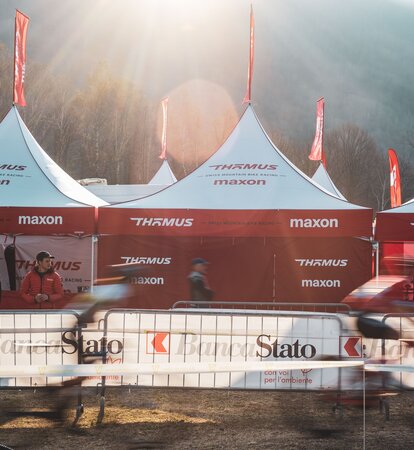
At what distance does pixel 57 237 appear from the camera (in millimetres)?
13094

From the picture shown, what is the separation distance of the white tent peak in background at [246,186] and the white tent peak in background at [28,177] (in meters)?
1.39

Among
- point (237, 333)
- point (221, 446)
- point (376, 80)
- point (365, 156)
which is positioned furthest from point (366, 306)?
point (376, 80)

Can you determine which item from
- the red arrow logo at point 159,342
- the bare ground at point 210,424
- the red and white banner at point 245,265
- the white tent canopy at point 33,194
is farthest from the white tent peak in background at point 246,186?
the red arrow logo at point 159,342

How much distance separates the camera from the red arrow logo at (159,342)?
682 cm

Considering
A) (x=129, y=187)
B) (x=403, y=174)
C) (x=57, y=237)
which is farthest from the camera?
(x=403, y=174)

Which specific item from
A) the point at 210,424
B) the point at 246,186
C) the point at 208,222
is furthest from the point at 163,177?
the point at 210,424

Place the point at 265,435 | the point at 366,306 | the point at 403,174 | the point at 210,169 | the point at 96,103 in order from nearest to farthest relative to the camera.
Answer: the point at 265,435 < the point at 366,306 < the point at 210,169 < the point at 96,103 < the point at 403,174

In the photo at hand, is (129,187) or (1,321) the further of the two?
(129,187)

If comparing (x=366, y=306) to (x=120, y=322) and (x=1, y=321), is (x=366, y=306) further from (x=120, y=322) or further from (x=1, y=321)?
(x=1, y=321)

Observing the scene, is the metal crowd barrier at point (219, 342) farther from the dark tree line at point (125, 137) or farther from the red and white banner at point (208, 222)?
the dark tree line at point (125, 137)

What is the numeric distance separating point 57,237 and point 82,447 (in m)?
7.90

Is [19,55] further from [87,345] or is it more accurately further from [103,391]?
[103,391]

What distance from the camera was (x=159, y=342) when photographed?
22.4 feet

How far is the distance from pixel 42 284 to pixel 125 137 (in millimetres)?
51414
